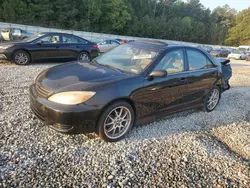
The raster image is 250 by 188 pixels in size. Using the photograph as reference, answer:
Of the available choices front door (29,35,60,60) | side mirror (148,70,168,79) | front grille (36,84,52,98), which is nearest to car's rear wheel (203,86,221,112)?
side mirror (148,70,168,79)

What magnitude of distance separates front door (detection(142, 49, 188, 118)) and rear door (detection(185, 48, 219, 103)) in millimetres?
196

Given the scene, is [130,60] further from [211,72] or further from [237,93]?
[237,93]

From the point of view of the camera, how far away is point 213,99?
4.79 metres

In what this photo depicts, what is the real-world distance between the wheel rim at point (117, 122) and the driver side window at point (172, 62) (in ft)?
3.00

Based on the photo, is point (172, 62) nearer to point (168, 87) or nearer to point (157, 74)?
point (168, 87)

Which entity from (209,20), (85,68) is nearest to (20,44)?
(85,68)

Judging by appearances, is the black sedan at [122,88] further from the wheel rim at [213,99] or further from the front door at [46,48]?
the front door at [46,48]

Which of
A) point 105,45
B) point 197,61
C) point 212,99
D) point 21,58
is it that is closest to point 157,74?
point 197,61

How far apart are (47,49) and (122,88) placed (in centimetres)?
614

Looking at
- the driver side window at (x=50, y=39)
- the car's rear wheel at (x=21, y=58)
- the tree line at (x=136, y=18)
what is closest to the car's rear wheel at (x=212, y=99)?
the driver side window at (x=50, y=39)

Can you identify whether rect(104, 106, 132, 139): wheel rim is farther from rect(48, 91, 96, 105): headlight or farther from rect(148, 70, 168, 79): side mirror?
rect(148, 70, 168, 79): side mirror

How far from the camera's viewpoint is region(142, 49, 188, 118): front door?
129 inches

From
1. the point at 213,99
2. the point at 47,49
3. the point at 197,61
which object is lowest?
the point at 213,99

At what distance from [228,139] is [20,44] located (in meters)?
7.34
